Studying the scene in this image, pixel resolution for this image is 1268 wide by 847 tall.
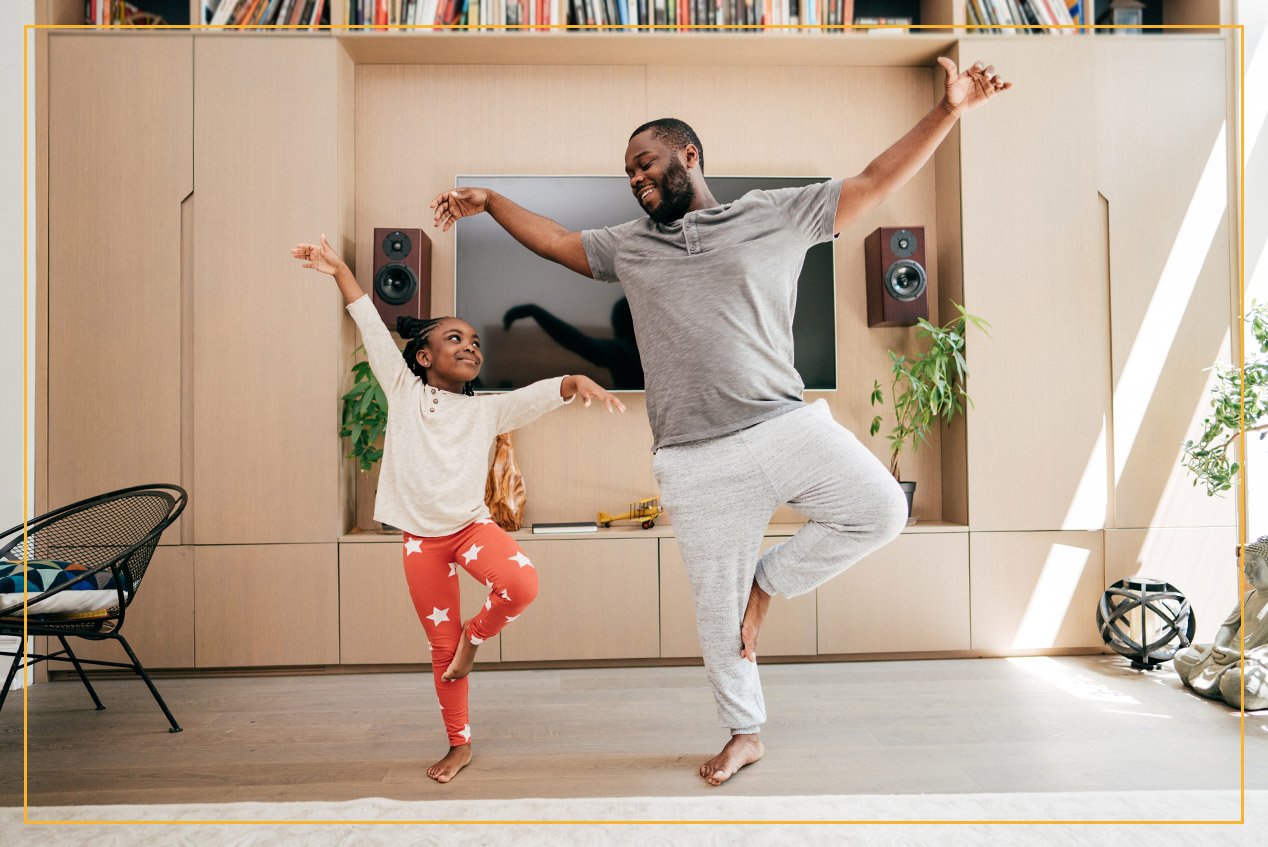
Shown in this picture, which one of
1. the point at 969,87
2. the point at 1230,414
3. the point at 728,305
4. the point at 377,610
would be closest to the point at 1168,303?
the point at 1230,414

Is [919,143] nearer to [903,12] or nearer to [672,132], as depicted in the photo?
[672,132]

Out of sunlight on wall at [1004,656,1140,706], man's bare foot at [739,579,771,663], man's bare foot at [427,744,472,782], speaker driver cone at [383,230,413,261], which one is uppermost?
speaker driver cone at [383,230,413,261]

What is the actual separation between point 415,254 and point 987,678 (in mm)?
2626

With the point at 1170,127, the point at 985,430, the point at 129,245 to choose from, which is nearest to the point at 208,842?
the point at 129,245

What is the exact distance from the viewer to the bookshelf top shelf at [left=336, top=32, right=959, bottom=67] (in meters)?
3.02

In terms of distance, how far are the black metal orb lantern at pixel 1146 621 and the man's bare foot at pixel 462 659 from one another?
2292 mm

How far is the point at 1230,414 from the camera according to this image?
276cm

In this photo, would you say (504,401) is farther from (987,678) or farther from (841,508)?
(987,678)

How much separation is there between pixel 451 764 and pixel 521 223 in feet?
4.69

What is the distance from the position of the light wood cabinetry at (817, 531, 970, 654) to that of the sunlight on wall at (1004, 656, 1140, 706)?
0.23 m

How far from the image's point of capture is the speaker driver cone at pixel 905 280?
3012 millimetres

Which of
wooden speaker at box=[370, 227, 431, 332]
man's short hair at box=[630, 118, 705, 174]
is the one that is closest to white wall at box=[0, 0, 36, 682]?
wooden speaker at box=[370, 227, 431, 332]

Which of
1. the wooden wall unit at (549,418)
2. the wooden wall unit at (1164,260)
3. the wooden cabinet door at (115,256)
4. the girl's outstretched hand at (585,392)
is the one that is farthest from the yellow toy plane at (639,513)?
the wooden wall unit at (1164,260)

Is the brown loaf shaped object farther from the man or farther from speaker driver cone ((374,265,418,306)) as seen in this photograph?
the man
